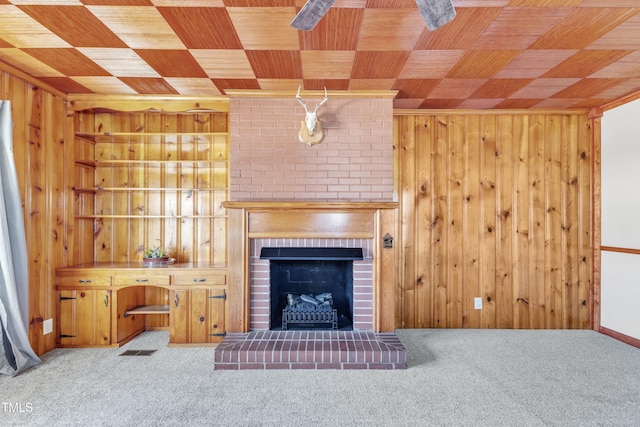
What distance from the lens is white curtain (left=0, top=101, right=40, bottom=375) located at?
2.49 meters

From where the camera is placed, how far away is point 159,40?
2.29 meters

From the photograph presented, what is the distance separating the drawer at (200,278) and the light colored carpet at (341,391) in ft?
1.98

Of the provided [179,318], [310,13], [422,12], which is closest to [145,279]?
[179,318]

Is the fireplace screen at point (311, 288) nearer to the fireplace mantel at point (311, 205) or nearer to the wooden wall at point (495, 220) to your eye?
the fireplace mantel at point (311, 205)

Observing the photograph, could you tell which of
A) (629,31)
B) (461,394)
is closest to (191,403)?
(461,394)

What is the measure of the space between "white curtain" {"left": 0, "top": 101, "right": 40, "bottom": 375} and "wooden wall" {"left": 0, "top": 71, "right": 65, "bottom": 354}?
0.22m

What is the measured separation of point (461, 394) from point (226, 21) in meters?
2.85

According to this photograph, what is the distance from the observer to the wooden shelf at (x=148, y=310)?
11.0 ft

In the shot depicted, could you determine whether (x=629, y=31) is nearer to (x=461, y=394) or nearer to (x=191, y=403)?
(x=461, y=394)

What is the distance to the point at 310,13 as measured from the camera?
1.65 m

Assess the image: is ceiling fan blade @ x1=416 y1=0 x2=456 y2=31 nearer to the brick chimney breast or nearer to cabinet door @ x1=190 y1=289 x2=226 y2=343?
the brick chimney breast

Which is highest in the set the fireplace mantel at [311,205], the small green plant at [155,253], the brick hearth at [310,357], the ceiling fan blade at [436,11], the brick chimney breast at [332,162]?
the ceiling fan blade at [436,11]

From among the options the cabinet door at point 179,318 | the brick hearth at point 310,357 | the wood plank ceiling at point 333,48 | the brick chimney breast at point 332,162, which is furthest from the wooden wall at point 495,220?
the cabinet door at point 179,318

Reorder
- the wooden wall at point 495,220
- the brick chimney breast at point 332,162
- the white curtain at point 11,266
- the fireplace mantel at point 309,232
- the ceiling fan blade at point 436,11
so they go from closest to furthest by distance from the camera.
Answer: the ceiling fan blade at point 436,11 < the white curtain at point 11,266 < the fireplace mantel at point 309,232 < the brick chimney breast at point 332,162 < the wooden wall at point 495,220
